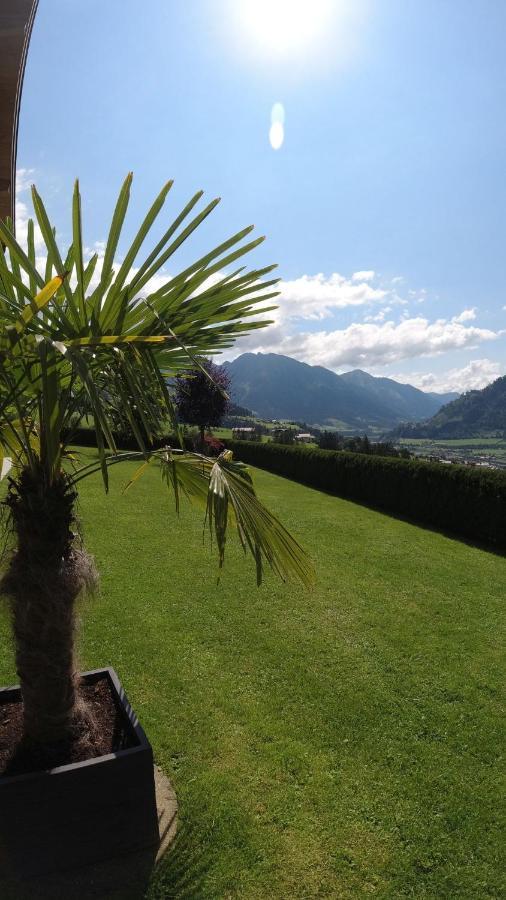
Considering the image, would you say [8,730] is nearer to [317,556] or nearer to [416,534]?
[317,556]

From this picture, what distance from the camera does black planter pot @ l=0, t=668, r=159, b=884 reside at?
2.23 m

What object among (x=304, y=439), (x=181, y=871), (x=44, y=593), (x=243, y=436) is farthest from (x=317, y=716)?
(x=304, y=439)

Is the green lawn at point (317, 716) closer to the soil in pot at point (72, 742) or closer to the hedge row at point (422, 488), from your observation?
the soil in pot at point (72, 742)

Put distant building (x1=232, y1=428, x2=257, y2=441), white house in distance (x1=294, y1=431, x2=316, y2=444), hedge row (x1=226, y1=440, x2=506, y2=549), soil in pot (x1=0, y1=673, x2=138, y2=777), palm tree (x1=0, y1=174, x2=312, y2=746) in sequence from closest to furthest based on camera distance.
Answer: palm tree (x1=0, y1=174, x2=312, y2=746) → soil in pot (x1=0, y1=673, x2=138, y2=777) → hedge row (x1=226, y1=440, x2=506, y2=549) → distant building (x1=232, y1=428, x2=257, y2=441) → white house in distance (x1=294, y1=431, x2=316, y2=444)

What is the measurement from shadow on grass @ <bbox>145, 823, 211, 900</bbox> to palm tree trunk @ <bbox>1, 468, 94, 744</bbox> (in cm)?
84

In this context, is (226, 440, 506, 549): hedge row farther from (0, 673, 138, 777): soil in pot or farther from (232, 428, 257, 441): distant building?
(232, 428, 257, 441): distant building

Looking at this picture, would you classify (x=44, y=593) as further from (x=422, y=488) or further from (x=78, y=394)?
(x=422, y=488)

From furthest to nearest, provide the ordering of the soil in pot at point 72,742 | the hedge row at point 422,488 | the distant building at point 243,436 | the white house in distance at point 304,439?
the white house in distance at point 304,439, the distant building at point 243,436, the hedge row at point 422,488, the soil in pot at point 72,742

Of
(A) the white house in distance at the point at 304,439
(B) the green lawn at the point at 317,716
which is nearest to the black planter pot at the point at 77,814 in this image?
(B) the green lawn at the point at 317,716

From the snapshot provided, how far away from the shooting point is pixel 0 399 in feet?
7.23

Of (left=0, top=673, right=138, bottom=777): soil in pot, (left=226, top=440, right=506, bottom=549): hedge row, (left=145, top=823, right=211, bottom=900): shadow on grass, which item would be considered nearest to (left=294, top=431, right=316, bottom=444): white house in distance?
(left=226, top=440, right=506, bottom=549): hedge row

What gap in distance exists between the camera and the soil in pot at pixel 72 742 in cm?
246

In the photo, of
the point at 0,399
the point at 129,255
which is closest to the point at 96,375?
the point at 0,399

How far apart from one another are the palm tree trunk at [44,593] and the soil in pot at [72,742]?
0.07 m
